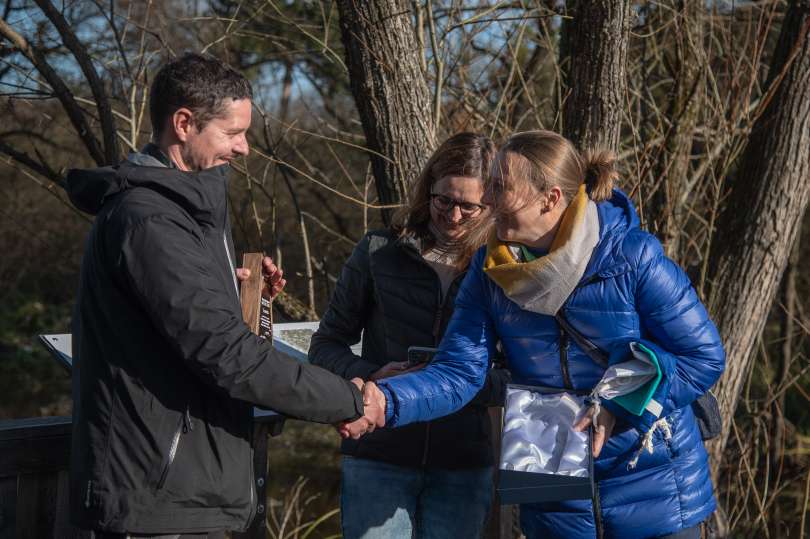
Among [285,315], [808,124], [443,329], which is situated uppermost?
[808,124]

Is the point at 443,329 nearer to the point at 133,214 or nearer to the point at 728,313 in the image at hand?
the point at 133,214

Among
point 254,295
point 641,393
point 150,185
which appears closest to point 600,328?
point 641,393

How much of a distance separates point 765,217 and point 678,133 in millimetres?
585

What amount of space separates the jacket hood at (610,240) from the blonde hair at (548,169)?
2.4 inches

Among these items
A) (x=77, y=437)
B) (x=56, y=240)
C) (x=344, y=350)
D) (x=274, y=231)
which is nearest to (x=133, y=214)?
(x=77, y=437)

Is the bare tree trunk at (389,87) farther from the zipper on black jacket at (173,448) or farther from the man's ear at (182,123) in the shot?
the zipper on black jacket at (173,448)

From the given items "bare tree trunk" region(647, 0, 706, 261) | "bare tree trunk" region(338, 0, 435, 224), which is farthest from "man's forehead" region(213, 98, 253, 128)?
"bare tree trunk" region(647, 0, 706, 261)

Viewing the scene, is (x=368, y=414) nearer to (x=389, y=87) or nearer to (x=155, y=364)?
(x=155, y=364)

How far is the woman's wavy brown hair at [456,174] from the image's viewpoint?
9.60 feet

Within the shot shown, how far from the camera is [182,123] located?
238 cm

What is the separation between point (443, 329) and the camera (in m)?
2.97

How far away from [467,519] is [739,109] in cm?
281

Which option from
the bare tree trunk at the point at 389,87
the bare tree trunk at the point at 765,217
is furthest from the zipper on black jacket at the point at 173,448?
the bare tree trunk at the point at 765,217

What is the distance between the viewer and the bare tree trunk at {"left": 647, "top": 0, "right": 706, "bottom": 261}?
4625mm
